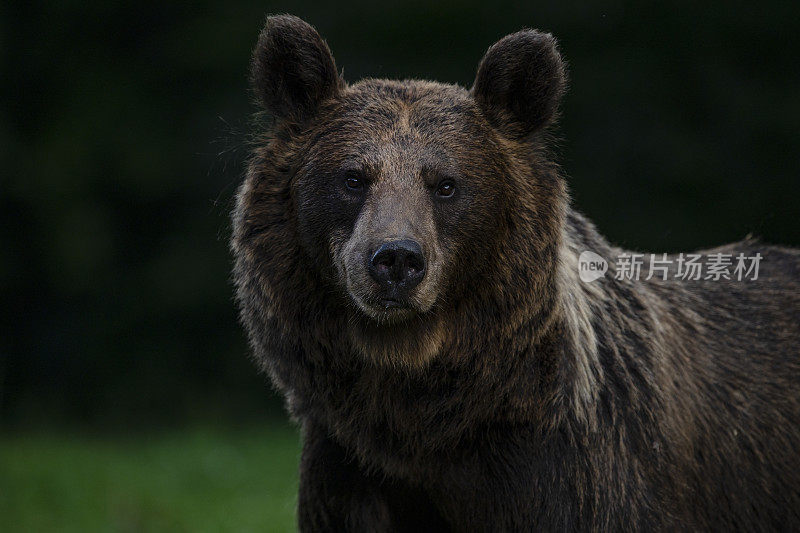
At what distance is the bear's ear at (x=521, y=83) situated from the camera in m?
4.55

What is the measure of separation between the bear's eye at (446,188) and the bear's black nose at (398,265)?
16.5 inches

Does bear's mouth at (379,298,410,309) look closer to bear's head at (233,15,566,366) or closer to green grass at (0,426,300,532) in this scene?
bear's head at (233,15,566,366)

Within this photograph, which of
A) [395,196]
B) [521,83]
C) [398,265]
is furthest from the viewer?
[521,83]

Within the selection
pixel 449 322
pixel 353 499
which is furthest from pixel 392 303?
pixel 353 499

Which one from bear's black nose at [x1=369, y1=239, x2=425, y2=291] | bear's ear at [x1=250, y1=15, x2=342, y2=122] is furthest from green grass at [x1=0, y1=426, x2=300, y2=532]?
bear's black nose at [x1=369, y1=239, x2=425, y2=291]

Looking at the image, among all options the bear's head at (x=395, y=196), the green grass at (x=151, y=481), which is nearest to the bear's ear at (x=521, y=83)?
the bear's head at (x=395, y=196)

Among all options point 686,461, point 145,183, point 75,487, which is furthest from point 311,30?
point 145,183

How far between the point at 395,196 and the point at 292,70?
84 centimetres

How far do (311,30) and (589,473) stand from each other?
213cm

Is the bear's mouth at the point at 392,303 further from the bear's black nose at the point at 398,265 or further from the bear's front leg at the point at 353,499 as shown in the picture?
the bear's front leg at the point at 353,499

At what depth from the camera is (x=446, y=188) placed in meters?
4.42

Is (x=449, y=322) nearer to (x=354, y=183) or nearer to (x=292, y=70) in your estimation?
(x=354, y=183)

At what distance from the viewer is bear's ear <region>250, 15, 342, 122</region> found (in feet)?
15.2

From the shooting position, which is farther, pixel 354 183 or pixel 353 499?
pixel 353 499
